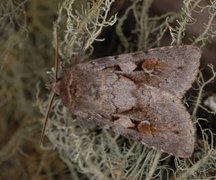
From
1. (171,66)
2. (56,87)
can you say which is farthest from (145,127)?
(56,87)

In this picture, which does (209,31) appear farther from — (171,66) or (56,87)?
(56,87)

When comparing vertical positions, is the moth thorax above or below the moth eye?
above

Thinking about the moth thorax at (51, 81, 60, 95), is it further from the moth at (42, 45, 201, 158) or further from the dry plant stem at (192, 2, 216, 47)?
the dry plant stem at (192, 2, 216, 47)

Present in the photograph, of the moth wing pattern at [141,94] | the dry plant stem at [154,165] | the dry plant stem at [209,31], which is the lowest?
the dry plant stem at [154,165]

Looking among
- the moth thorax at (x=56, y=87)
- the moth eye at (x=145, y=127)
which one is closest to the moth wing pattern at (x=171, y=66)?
the moth eye at (x=145, y=127)

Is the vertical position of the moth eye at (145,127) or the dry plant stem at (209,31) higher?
the dry plant stem at (209,31)

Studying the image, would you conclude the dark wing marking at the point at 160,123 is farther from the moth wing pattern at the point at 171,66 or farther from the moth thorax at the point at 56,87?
the moth thorax at the point at 56,87

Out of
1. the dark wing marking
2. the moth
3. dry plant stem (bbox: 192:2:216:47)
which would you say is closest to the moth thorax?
the moth

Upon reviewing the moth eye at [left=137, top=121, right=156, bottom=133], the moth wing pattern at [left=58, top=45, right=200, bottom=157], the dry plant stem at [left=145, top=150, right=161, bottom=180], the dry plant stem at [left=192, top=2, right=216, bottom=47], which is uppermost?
the dry plant stem at [left=192, top=2, right=216, bottom=47]
